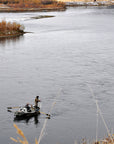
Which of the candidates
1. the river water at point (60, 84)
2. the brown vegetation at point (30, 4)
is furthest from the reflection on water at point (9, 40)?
the brown vegetation at point (30, 4)

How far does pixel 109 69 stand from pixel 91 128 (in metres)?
14.4

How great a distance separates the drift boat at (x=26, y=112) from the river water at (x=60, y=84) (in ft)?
1.45

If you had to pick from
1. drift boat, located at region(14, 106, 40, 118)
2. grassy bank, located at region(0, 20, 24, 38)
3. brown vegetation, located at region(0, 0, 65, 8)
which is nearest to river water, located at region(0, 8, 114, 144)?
drift boat, located at region(14, 106, 40, 118)

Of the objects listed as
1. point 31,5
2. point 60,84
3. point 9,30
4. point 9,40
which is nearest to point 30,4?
point 31,5

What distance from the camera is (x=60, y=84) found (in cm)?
2591

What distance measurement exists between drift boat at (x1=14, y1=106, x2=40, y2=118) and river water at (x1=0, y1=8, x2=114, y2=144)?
0.44 meters

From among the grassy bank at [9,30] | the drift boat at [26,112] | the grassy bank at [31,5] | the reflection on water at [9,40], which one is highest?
the grassy bank at [31,5]

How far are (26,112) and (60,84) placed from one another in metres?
7.83

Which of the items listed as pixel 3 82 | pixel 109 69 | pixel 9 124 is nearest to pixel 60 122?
pixel 9 124

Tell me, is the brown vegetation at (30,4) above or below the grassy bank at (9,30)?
above

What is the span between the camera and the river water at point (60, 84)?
17.2 metres

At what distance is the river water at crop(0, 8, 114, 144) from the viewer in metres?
17.2

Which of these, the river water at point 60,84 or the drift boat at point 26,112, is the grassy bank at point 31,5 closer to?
the river water at point 60,84

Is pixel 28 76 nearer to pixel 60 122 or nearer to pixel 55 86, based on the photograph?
pixel 55 86
